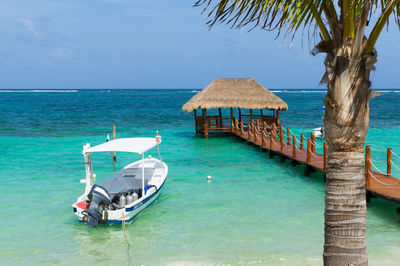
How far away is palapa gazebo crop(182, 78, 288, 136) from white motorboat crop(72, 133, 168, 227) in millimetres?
13038

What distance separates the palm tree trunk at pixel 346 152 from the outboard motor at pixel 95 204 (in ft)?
22.2

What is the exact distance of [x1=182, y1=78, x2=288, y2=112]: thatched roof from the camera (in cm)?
2653

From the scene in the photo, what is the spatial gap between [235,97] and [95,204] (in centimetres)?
1795

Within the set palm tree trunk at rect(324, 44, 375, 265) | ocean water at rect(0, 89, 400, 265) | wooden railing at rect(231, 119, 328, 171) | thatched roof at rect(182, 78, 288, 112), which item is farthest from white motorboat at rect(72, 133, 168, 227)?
thatched roof at rect(182, 78, 288, 112)

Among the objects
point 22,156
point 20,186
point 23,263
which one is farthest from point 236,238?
point 22,156

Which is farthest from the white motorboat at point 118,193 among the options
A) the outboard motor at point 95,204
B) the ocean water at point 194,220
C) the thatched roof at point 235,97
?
the thatched roof at point 235,97

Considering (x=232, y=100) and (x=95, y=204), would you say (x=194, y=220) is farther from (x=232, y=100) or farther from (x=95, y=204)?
(x=232, y=100)

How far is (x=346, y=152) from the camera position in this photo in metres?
4.16

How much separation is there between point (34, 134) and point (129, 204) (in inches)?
1021

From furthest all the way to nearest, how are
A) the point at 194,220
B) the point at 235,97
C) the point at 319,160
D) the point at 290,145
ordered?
the point at 235,97
the point at 290,145
the point at 319,160
the point at 194,220

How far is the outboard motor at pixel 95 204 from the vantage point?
9969 mm

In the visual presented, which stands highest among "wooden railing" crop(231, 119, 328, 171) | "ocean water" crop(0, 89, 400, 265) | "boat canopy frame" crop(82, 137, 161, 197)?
"boat canopy frame" crop(82, 137, 161, 197)

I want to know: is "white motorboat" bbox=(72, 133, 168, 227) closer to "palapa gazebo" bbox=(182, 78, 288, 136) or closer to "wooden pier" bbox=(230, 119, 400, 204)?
"wooden pier" bbox=(230, 119, 400, 204)

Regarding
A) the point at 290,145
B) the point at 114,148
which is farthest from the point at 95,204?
the point at 290,145
